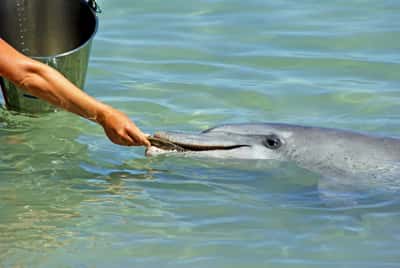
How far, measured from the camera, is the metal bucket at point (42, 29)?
9555 mm

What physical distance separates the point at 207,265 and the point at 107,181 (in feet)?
6.57

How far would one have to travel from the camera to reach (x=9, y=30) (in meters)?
9.69

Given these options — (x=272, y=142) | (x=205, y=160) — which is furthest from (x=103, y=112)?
(x=272, y=142)

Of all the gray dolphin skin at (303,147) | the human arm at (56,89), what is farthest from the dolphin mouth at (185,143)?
the human arm at (56,89)

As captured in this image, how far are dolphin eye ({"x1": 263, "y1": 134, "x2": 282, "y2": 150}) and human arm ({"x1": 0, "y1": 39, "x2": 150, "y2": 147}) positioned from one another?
1.52 m

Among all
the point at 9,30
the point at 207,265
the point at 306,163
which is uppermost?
the point at 9,30

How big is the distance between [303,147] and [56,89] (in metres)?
2.27

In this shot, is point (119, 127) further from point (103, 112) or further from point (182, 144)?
point (182, 144)

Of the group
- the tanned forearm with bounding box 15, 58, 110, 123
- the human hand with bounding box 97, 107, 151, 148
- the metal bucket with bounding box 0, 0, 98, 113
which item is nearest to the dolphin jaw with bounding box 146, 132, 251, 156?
the human hand with bounding box 97, 107, 151, 148

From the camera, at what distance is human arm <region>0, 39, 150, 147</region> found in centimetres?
676

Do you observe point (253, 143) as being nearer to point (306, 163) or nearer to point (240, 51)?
point (306, 163)

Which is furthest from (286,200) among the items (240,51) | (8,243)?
(240,51)

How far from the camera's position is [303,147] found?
26.5 ft

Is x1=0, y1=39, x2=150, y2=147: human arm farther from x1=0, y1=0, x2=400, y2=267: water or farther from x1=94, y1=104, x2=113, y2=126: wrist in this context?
x1=0, y1=0, x2=400, y2=267: water
